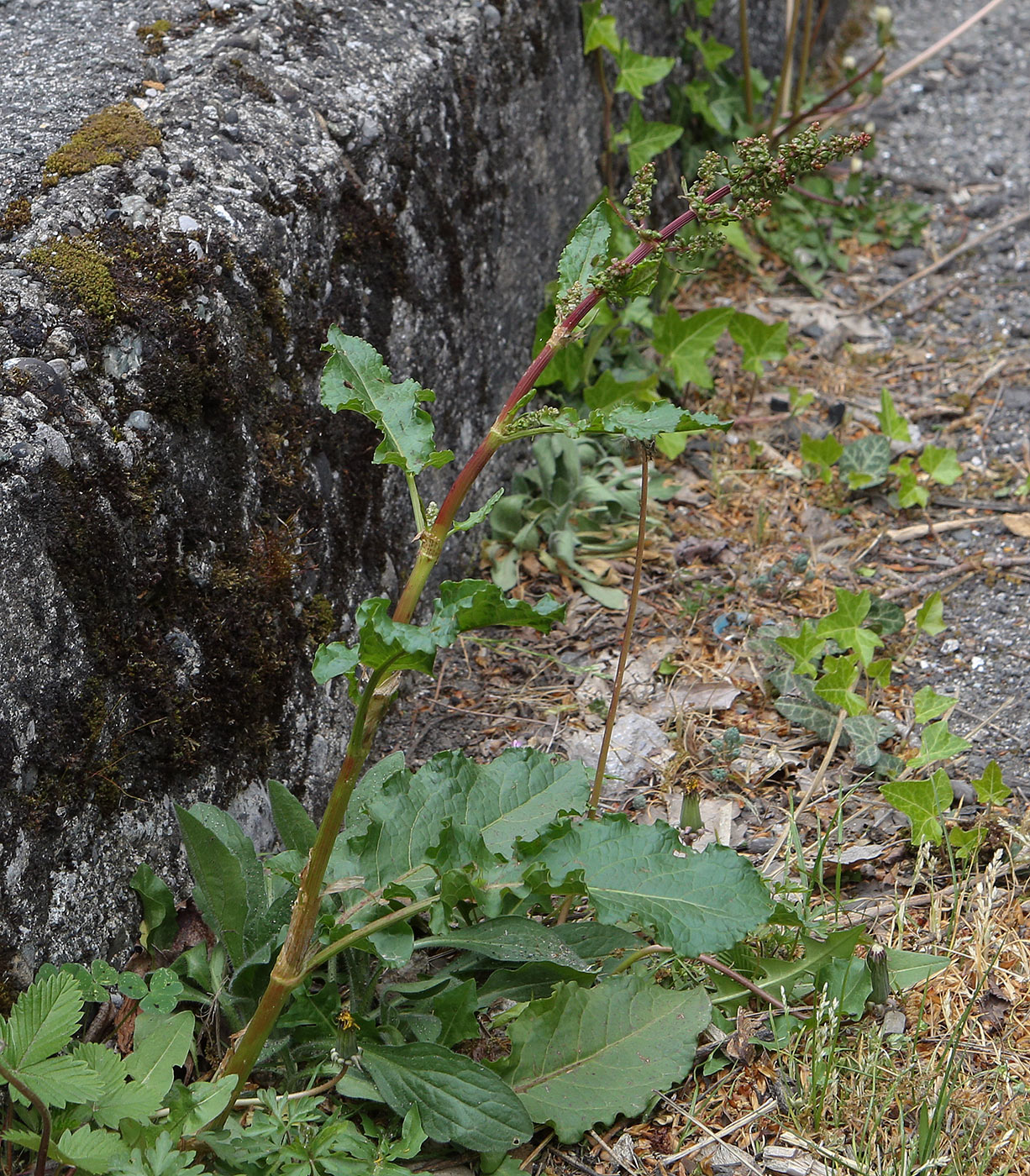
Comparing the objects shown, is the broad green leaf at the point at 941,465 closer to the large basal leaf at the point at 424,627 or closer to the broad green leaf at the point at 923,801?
the broad green leaf at the point at 923,801

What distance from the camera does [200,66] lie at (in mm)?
2121

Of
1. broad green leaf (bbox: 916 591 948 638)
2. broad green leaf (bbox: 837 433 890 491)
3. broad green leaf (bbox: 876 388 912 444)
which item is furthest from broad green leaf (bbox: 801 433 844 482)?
broad green leaf (bbox: 916 591 948 638)

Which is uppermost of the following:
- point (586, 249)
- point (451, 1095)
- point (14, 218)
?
point (14, 218)

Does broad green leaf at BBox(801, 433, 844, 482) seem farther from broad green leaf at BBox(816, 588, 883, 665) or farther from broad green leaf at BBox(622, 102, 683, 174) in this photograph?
broad green leaf at BBox(622, 102, 683, 174)

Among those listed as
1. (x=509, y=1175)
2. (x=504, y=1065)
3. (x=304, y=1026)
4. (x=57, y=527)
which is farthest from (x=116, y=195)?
(x=509, y=1175)

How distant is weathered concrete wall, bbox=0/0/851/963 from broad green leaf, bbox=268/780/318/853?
0.16 metres

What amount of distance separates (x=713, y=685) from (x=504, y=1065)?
106 centimetres

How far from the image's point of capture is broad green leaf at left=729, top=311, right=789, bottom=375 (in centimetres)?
315

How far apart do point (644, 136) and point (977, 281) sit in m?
1.30

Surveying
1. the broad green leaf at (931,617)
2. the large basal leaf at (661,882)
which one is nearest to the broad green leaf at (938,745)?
the broad green leaf at (931,617)

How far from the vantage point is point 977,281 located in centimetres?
373

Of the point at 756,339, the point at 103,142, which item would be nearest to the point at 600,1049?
the point at 103,142

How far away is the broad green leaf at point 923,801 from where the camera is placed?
1.92 meters

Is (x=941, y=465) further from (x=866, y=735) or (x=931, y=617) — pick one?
(x=866, y=735)
